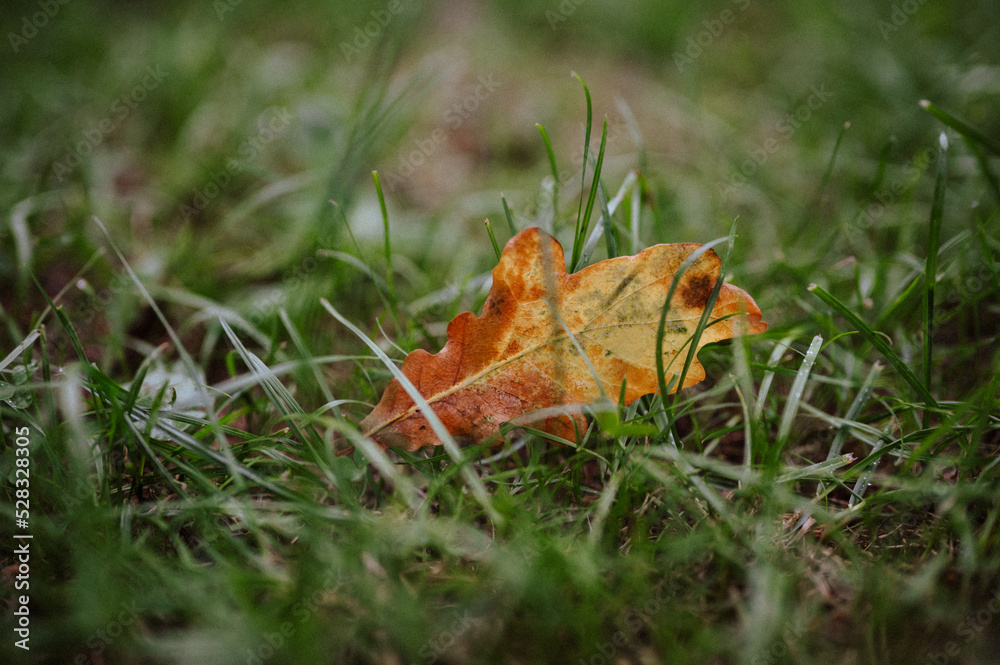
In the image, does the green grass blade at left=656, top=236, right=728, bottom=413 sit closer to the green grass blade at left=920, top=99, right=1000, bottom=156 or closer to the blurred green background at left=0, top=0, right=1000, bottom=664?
the blurred green background at left=0, top=0, right=1000, bottom=664

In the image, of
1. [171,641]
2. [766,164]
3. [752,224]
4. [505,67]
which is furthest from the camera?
[505,67]

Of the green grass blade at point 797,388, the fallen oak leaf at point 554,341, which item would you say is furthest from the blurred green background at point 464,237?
the fallen oak leaf at point 554,341

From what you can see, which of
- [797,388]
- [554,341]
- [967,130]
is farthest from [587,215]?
[967,130]

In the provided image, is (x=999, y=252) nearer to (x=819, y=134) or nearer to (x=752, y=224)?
(x=752, y=224)

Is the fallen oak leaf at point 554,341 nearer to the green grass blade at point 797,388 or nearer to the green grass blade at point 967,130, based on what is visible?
the green grass blade at point 797,388

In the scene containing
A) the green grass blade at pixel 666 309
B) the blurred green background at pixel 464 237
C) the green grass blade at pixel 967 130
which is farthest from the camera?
the green grass blade at pixel 967 130

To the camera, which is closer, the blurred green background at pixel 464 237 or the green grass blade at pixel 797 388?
the blurred green background at pixel 464 237

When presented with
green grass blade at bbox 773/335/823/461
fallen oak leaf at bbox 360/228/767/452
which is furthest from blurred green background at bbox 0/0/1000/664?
fallen oak leaf at bbox 360/228/767/452

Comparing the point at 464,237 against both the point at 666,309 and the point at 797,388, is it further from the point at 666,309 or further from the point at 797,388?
the point at 797,388

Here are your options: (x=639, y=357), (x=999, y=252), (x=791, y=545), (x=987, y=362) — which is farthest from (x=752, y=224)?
(x=791, y=545)
